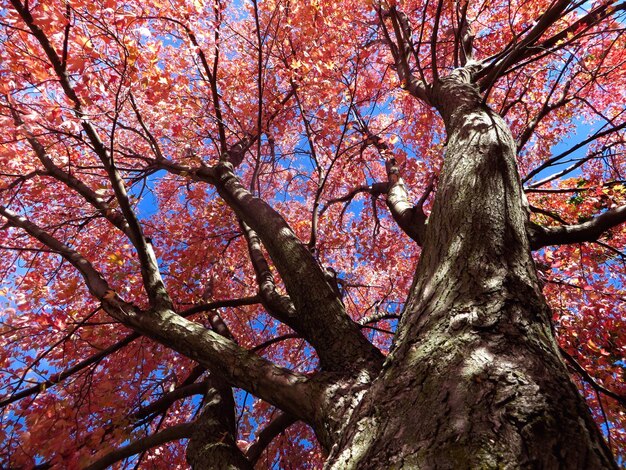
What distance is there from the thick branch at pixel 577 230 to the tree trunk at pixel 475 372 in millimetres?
186

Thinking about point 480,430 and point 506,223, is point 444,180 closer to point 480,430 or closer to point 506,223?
point 506,223

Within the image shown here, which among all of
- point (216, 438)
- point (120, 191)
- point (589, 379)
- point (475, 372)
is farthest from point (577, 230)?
point (120, 191)

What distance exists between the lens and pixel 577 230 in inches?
99.3

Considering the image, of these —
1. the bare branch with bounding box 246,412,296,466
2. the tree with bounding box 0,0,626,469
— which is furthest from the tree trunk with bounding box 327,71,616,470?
the bare branch with bounding box 246,412,296,466

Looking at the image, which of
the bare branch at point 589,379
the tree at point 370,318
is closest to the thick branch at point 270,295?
the tree at point 370,318

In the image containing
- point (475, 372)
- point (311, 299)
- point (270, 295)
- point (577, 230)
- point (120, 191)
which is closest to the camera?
point (475, 372)

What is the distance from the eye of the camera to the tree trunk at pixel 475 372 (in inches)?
42.5

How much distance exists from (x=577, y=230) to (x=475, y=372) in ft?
6.00

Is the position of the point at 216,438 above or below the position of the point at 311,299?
below

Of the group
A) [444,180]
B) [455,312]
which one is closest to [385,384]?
[455,312]

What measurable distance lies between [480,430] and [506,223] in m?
1.23

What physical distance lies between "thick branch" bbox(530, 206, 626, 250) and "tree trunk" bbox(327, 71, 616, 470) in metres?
0.19

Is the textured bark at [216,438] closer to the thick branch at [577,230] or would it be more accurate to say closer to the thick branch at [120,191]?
the thick branch at [120,191]

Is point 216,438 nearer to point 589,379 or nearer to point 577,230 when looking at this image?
point 589,379
